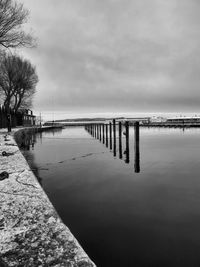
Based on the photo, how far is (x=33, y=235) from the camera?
221 centimetres

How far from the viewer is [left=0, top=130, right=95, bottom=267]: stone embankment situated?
1793mm

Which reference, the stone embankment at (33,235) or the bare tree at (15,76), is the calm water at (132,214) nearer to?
the stone embankment at (33,235)

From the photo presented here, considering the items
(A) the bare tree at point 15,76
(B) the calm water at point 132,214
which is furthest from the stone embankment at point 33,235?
(A) the bare tree at point 15,76

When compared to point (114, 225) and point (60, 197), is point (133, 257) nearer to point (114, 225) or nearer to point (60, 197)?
point (114, 225)

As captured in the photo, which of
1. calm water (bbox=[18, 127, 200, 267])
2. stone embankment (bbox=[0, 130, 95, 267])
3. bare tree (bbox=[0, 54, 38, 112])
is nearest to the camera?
stone embankment (bbox=[0, 130, 95, 267])

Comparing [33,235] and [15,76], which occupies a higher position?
[15,76]

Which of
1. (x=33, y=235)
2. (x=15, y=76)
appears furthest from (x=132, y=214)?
(x=15, y=76)

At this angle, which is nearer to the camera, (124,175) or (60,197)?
(60,197)

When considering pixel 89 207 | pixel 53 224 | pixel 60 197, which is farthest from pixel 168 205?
pixel 53 224

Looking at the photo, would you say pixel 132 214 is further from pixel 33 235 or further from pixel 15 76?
pixel 15 76

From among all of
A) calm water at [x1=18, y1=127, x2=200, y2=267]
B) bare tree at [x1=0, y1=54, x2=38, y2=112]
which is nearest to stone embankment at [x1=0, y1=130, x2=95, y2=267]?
Result: calm water at [x1=18, y1=127, x2=200, y2=267]

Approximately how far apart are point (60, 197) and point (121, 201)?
1.91m

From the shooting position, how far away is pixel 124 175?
30.0 ft

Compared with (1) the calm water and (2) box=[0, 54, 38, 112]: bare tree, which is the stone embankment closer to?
(1) the calm water
